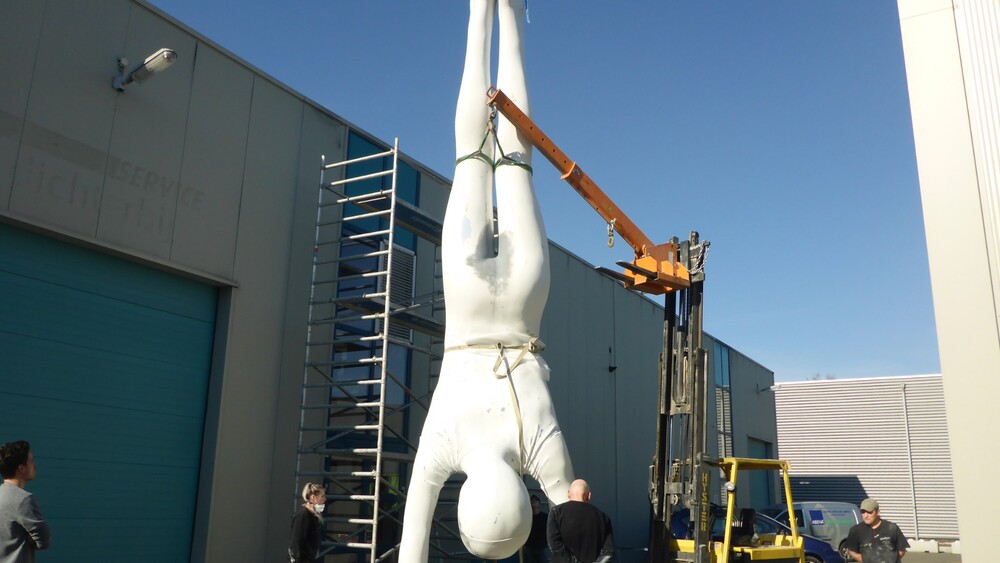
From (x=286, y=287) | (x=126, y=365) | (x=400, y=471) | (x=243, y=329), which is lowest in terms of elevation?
(x=400, y=471)

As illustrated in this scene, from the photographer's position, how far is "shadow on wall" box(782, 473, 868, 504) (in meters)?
29.9

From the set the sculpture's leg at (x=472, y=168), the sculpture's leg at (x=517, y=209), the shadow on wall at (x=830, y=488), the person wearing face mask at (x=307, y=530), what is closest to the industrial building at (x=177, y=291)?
the person wearing face mask at (x=307, y=530)

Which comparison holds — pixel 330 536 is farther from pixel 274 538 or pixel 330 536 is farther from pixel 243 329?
pixel 243 329

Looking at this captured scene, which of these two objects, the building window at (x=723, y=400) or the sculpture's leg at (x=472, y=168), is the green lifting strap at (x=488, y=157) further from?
the building window at (x=723, y=400)

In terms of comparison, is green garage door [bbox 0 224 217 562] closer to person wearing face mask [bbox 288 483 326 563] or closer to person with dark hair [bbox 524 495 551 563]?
person wearing face mask [bbox 288 483 326 563]

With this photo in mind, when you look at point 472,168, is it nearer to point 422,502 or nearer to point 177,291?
point 422,502

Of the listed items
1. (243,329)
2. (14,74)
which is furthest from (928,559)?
(14,74)

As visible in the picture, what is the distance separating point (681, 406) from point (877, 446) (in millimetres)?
25472

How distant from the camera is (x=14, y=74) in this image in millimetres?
7109

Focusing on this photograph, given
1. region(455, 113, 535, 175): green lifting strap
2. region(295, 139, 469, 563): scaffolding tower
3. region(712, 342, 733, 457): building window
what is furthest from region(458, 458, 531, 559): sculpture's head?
region(712, 342, 733, 457): building window

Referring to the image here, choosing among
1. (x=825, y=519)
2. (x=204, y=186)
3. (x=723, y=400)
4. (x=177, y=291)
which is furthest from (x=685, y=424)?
(x=723, y=400)

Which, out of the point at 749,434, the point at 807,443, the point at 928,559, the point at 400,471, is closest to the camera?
the point at 400,471

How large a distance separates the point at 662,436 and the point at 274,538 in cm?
431

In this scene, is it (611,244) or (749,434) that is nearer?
(611,244)
